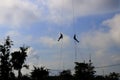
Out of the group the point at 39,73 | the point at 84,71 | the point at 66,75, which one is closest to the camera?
the point at 39,73

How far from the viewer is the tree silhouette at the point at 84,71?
215 ft

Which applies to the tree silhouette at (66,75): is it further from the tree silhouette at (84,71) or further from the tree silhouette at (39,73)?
the tree silhouette at (39,73)

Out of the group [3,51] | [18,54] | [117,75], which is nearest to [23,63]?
[18,54]

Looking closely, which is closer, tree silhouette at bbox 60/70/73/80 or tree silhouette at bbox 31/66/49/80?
tree silhouette at bbox 31/66/49/80

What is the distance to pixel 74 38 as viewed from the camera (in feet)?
102

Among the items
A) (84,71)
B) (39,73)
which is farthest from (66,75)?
(39,73)

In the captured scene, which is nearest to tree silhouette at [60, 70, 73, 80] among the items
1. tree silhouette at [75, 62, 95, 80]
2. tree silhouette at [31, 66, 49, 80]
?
tree silhouette at [75, 62, 95, 80]

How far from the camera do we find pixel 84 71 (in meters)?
68.5

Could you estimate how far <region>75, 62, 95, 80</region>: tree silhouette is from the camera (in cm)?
6547

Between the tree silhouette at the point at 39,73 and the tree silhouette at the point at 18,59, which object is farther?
the tree silhouette at the point at 18,59

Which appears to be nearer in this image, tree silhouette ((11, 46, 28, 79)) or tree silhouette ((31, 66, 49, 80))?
tree silhouette ((31, 66, 49, 80))

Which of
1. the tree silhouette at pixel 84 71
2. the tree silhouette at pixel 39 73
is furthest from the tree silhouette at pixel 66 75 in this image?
the tree silhouette at pixel 39 73

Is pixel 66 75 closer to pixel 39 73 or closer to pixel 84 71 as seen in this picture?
pixel 84 71

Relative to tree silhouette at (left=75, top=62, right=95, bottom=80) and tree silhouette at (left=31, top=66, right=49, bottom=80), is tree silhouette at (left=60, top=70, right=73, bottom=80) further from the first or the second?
tree silhouette at (left=31, top=66, right=49, bottom=80)
